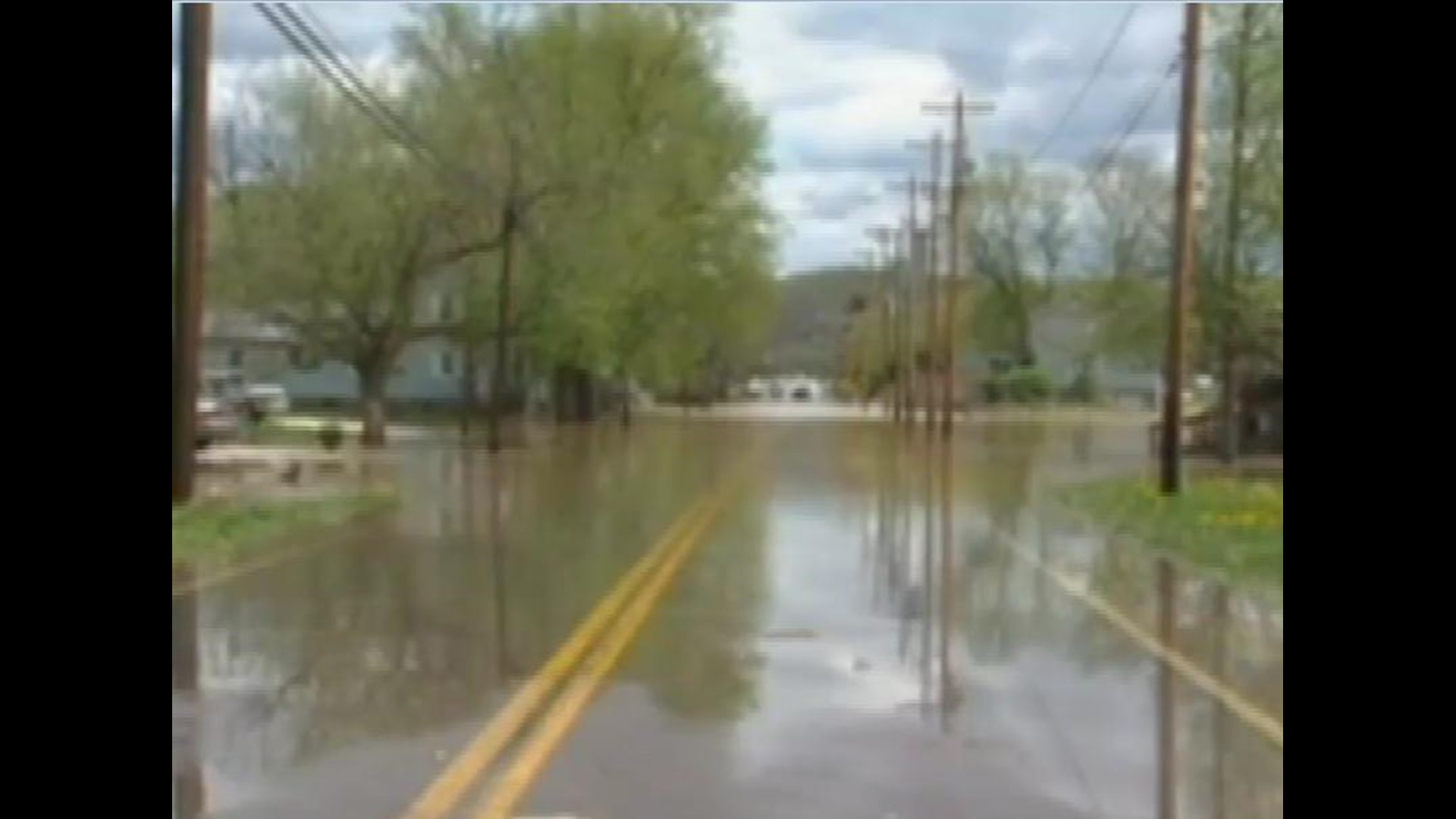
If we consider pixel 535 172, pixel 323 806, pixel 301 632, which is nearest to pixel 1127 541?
pixel 301 632

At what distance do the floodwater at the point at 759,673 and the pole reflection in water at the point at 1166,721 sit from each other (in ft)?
0.07

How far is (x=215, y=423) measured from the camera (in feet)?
139

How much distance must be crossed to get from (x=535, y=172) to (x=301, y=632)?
32.2 meters

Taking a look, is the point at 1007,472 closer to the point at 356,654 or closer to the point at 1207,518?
the point at 1207,518

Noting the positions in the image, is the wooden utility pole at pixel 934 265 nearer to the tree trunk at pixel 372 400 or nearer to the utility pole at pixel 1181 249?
the tree trunk at pixel 372 400

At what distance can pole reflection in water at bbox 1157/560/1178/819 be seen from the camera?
8039mm

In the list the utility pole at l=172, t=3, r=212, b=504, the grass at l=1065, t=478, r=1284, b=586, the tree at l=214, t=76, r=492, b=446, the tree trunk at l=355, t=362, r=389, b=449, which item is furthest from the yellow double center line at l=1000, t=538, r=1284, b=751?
the tree trunk at l=355, t=362, r=389, b=449

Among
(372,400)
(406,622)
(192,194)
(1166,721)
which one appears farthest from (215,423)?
(1166,721)

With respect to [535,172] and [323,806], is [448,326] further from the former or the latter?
[323,806]

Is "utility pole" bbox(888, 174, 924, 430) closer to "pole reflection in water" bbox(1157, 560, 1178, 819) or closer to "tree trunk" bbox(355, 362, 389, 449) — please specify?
"tree trunk" bbox(355, 362, 389, 449)

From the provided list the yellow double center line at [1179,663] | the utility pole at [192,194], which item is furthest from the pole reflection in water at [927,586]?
the utility pole at [192,194]

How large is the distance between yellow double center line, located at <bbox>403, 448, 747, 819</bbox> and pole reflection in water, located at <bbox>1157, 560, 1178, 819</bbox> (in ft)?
8.28

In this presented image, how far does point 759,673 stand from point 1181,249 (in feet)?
50.2
